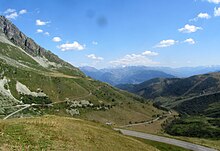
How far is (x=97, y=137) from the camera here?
53.2 metres

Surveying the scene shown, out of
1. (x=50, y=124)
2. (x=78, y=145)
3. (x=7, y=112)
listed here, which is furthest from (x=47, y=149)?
(x=7, y=112)

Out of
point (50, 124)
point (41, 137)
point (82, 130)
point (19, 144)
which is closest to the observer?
point (19, 144)

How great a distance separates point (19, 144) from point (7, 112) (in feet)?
546

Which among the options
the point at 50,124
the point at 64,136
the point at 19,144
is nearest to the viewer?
the point at 19,144

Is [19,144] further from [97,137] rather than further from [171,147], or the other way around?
[171,147]

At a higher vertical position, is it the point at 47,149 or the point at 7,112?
the point at 47,149

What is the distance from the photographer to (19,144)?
37.2m

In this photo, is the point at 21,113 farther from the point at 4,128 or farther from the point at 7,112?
the point at 4,128

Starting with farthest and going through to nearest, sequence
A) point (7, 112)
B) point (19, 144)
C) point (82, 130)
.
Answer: point (7, 112), point (82, 130), point (19, 144)

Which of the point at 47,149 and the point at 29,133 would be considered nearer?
the point at 47,149

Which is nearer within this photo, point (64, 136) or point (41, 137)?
point (41, 137)

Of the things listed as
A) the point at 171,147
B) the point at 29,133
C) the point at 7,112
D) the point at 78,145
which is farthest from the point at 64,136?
the point at 7,112

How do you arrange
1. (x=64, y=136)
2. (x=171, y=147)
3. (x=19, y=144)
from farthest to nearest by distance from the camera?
1. (x=171, y=147)
2. (x=64, y=136)
3. (x=19, y=144)

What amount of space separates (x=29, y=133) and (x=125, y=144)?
20659 millimetres
